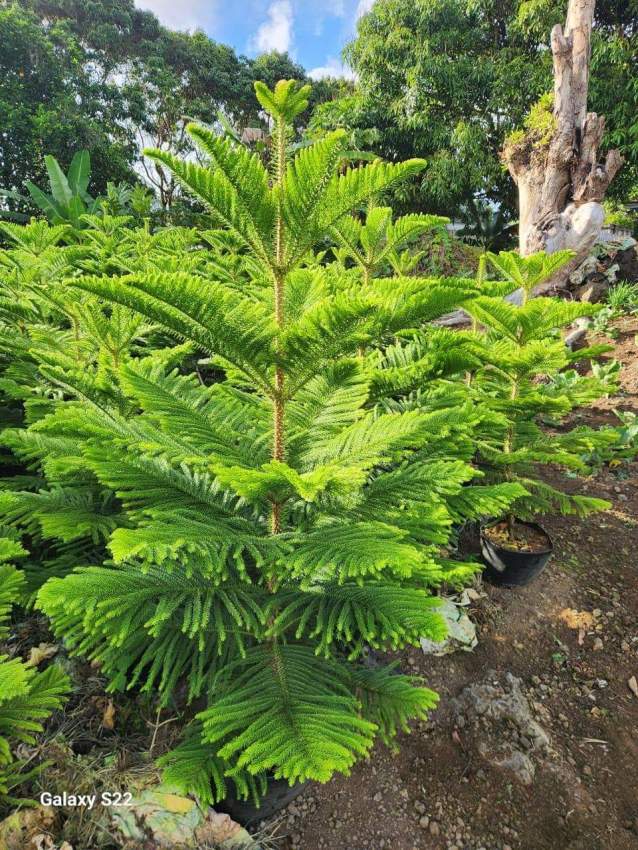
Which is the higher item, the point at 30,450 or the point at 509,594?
the point at 30,450

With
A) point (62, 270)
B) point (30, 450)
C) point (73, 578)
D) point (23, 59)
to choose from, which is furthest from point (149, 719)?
point (23, 59)

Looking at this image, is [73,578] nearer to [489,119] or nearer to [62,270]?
[62,270]

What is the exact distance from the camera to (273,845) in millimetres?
1524

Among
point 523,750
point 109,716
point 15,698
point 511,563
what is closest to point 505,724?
point 523,750

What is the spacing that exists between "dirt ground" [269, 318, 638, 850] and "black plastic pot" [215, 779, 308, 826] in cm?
9

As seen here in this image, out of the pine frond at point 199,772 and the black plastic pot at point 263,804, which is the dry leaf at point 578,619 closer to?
the black plastic pot at point 263,804

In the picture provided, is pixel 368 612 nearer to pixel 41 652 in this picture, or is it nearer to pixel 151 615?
pixel 151 615

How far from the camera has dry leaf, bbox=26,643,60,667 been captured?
5.45 ft

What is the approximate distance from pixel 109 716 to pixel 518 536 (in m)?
2.59

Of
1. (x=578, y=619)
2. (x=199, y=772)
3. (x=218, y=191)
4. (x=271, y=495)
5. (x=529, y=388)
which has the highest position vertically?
(x=218, y=191)

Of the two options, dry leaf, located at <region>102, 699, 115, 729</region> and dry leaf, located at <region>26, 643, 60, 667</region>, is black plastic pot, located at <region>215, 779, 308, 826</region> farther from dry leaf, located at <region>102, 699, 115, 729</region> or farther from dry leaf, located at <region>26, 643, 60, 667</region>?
dry leaf, located at <region>26, 643, 60, 667</region>

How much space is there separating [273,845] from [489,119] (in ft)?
48.8

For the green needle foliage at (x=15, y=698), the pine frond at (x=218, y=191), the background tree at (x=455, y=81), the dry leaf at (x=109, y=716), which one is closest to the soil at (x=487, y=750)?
the dry leaf at (x=109, y=716)

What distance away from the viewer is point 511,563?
275 centimetres
